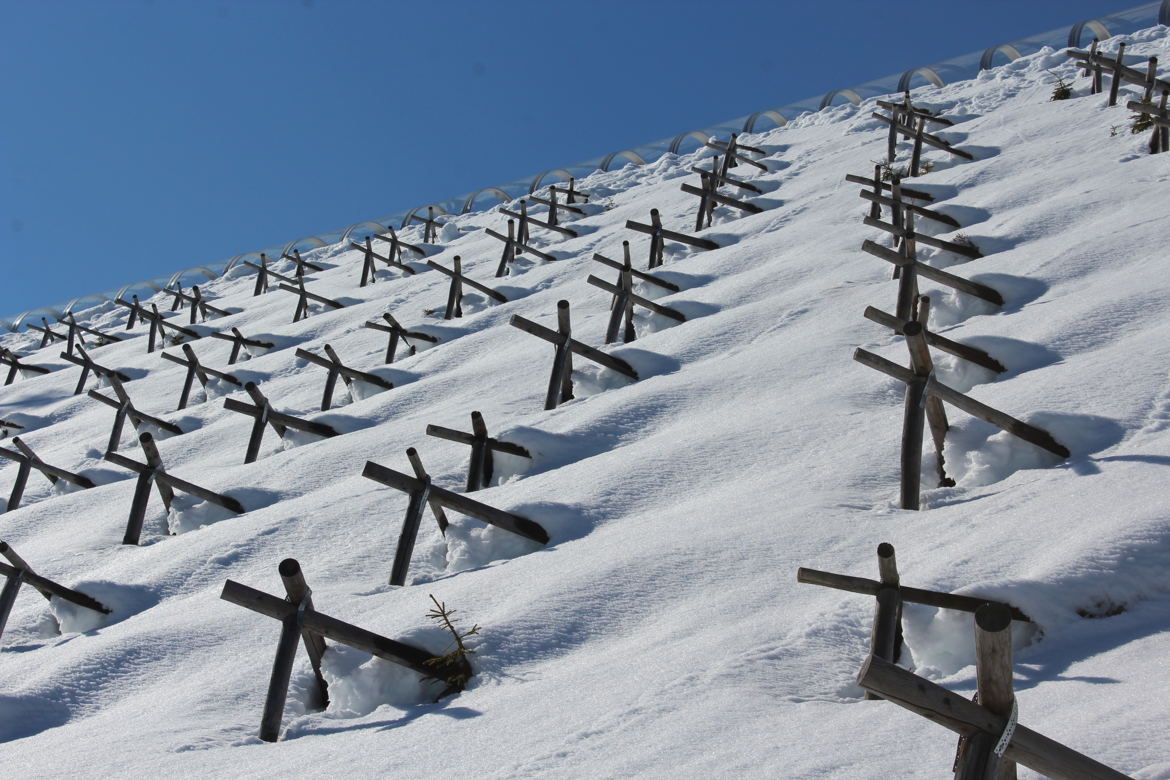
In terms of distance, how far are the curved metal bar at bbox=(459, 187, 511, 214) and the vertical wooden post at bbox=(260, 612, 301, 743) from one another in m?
22.7

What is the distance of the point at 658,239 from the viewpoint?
14.4m

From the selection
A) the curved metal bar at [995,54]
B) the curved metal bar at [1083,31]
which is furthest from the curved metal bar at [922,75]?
the curved metal bar at [1083,31]

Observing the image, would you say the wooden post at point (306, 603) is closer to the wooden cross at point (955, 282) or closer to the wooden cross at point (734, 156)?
the wooden cross at point (955, 282)

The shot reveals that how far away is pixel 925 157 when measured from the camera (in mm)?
14883

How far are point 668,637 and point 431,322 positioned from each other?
36.4 ft

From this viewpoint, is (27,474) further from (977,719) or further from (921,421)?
(977,719)

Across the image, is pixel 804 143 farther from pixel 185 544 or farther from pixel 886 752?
pixel 886 752

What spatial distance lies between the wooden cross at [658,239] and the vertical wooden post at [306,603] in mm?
9606

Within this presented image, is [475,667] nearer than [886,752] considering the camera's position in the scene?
No

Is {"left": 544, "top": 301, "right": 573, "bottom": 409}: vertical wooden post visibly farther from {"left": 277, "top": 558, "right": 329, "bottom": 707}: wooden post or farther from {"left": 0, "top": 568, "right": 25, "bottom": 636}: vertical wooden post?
{"left": 0, "top": 568, "right": 25, "bottom": 636}: vertical wooden post

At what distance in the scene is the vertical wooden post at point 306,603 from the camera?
16.3 ft

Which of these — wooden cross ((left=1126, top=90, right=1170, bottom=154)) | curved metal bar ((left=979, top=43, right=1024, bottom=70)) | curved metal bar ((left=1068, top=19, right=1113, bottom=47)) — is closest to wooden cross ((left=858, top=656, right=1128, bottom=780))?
wooden cross ((left=1126, top=90, right=1170, bottom=154))

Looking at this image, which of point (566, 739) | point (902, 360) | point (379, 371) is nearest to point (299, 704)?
point (566, 739)

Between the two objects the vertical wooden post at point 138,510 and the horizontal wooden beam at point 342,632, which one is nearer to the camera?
the horizontal wooden beam at point 342,632
